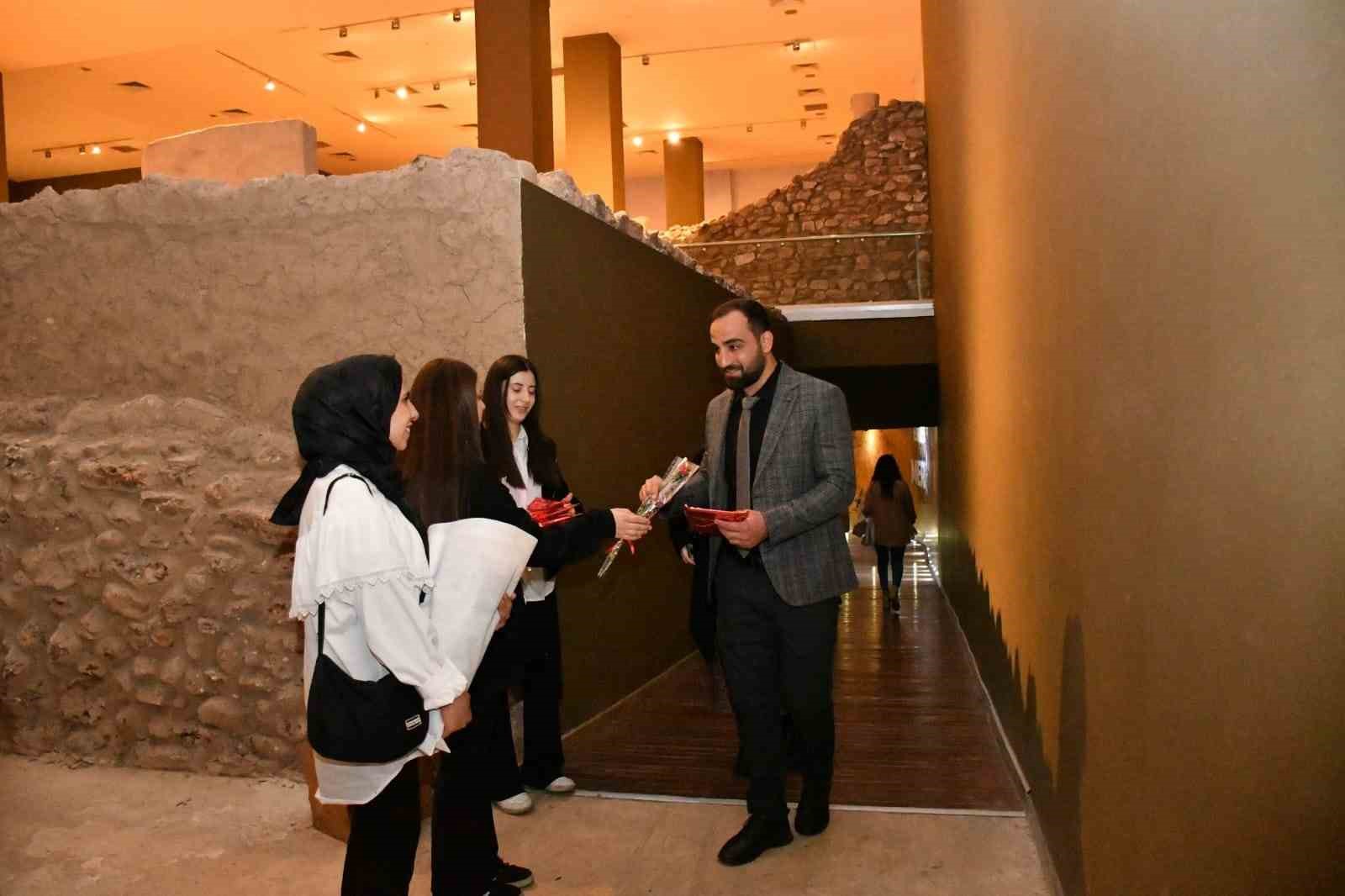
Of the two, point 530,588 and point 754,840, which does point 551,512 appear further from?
point 754,840

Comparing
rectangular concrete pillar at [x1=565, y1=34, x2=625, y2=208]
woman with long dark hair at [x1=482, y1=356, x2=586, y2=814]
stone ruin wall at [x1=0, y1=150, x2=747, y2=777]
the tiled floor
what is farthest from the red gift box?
rectangular concrete pillar at [x1=565, y1=34, x2=625, y2=208]

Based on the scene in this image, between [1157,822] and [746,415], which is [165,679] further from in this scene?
[1157,822]

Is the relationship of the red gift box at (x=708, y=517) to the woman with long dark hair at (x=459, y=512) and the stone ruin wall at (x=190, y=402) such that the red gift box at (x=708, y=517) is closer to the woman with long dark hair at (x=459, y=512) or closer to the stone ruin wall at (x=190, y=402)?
the woman with long dark hair at (x=459, y=512)

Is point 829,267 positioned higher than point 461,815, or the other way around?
point 829,267

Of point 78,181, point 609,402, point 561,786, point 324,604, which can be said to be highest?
point 78,181

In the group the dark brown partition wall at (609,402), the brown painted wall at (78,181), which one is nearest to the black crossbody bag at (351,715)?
the dark brown partition wall at (609,402)

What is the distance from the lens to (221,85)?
561 inches

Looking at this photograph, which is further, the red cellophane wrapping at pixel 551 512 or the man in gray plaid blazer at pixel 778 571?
the man in gray plaid blazer at pixel 778 571

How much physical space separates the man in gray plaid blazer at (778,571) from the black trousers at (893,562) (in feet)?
18.1

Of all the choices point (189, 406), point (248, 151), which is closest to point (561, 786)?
point (189, 406)

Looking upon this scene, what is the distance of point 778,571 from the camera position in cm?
321

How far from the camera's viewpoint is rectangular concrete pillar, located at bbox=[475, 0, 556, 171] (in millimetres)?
10305

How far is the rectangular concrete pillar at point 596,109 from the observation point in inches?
498

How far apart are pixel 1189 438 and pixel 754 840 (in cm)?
207
